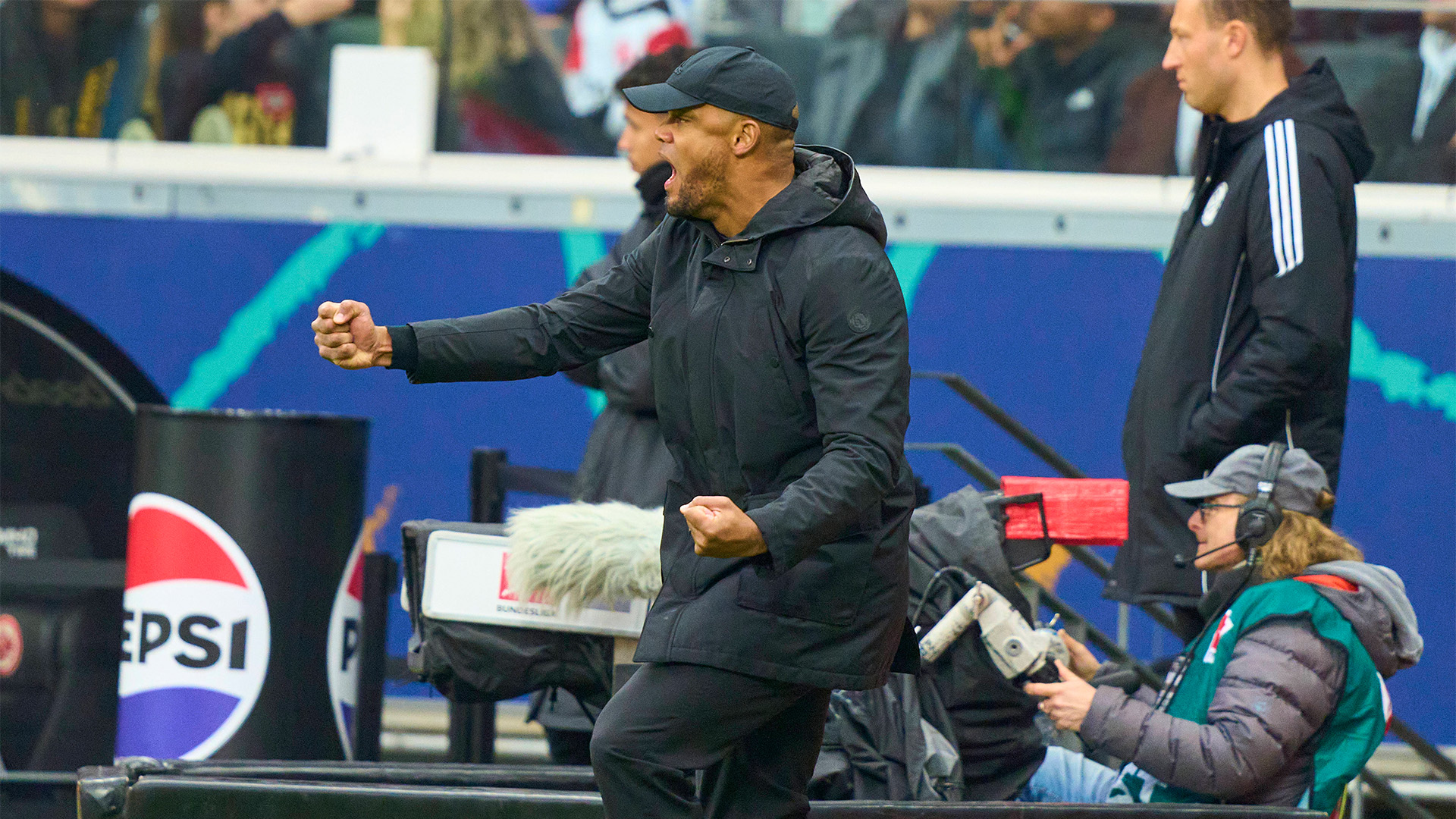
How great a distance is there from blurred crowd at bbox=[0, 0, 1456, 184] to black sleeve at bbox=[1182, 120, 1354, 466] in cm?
191

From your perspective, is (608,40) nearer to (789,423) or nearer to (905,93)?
(905,93)

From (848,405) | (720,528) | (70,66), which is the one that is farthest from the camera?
(70,66)

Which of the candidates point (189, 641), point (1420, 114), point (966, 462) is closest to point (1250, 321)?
point (966, 462)

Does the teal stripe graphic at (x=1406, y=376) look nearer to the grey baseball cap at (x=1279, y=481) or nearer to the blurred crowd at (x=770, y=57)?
the blurred crowd at (x=770, y=57)

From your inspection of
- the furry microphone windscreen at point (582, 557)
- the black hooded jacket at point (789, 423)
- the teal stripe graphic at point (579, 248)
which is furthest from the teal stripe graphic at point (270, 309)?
the black hooded jacket at point (789, 423)

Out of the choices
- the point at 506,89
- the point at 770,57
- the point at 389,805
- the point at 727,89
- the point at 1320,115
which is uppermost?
the point at 770,57

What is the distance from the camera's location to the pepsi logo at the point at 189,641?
15.1 ft

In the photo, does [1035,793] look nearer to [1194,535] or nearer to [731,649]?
[1194,535]

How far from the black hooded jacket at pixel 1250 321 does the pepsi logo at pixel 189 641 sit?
226cm

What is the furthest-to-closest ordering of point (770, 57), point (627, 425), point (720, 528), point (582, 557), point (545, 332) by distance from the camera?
point (770, 57) < point (627, 425) < point (582, 557) < point (545, 332) < point (720, 528)

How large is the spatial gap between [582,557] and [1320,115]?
2146 millimetres

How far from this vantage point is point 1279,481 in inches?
155

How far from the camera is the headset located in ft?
12.7

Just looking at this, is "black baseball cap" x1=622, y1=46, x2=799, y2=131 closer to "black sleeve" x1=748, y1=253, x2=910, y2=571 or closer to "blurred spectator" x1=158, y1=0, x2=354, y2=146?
"black sleeve" x1=748, y1=253, x2=910, y2=571
